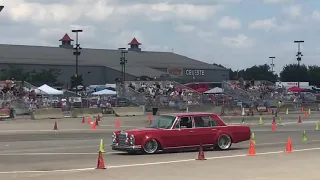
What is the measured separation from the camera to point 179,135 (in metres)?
20.5

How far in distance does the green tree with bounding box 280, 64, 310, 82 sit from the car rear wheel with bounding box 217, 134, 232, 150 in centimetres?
13109

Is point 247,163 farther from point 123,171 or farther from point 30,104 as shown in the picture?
point 30,104

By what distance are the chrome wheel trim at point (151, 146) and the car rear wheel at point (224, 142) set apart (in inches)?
99.4

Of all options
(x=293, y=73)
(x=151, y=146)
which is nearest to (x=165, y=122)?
(x=151, y=146)

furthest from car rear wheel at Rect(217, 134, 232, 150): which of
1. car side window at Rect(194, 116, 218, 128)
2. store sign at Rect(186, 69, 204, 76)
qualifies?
store sign at Rect(186, 69, 204, 76)

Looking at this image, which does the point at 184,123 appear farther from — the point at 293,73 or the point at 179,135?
the point at 293,73

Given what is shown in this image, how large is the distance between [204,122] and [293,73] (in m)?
142

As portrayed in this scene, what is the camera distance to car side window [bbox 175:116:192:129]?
20.7m

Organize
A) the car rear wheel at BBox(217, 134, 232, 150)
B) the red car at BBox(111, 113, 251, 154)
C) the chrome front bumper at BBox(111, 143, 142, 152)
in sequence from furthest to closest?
1. the car rear wheel at BBox(217, 134, 232, 150)
2. the red car at BBox(111, 113, 251, 154)
3. the chrome front bumper at BBox(111, 143, 142, 152)

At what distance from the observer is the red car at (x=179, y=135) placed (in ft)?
65.2

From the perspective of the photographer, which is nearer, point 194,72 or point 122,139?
point 122,139

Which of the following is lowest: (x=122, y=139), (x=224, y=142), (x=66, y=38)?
(x=224, y=142)

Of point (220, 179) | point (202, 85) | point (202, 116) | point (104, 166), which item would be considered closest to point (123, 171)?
point (104, 166)

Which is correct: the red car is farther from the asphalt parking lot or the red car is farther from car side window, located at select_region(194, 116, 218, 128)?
the asphalt parking lot
